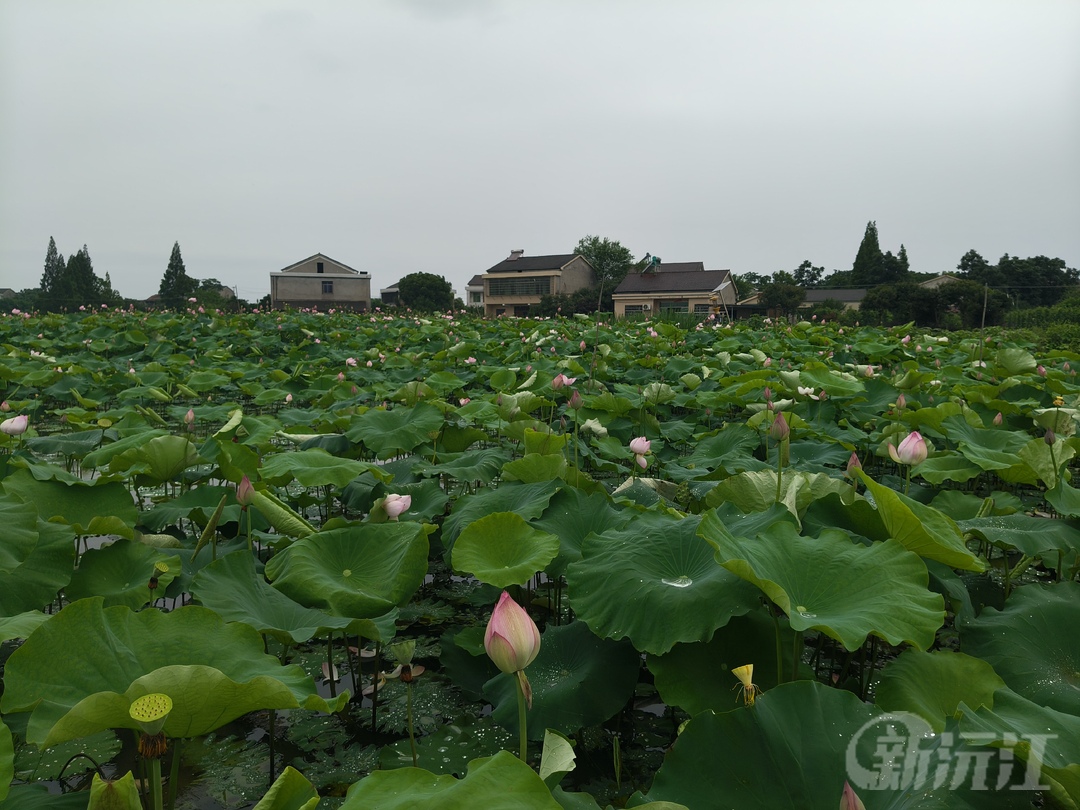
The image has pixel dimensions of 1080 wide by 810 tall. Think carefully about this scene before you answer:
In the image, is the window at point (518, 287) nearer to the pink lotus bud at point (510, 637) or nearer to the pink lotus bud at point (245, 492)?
the pink lotus bud at point (245, 492)

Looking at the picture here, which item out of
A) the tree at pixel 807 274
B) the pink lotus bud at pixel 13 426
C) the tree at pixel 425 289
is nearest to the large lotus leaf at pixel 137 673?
the pink lotus bud at pixel 13 426

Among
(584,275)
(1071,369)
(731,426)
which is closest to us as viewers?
(731,426)

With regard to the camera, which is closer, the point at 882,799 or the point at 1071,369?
the point at 882,799

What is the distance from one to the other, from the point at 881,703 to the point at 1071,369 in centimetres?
579

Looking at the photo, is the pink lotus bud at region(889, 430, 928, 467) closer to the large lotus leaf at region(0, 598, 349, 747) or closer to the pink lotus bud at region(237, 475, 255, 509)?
the large lotus leaf at region(0, 598, 349, 747)

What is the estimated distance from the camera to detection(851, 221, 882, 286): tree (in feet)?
172

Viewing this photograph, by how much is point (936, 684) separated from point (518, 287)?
47.5 meters

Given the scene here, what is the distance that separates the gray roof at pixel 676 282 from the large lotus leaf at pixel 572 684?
38103 mm

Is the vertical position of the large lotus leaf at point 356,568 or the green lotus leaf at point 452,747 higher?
the large lotus leaf at point 356,568

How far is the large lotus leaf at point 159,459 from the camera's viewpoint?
2273 millimetres

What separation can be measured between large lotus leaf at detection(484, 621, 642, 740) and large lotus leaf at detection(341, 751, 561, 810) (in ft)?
1.75

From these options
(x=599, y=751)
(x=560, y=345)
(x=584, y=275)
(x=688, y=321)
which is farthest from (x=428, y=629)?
(x=584, y=275)

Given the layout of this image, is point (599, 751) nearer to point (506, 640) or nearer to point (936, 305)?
point (506, 640)

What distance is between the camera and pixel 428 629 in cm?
203
